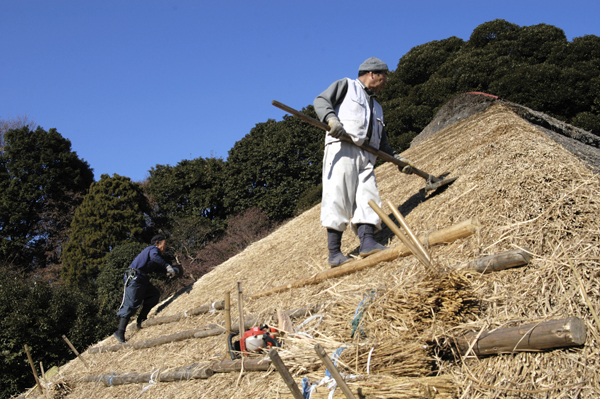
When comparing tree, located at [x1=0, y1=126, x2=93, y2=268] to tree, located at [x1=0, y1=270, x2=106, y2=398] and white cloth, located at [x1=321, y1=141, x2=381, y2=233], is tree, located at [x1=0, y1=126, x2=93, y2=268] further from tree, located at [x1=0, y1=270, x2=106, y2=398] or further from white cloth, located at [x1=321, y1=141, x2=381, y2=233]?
white cloth, located at [x1=321, y1=141, x2=381, y2=233]

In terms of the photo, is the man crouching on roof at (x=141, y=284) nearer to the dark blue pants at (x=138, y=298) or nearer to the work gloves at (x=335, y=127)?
the dark blue pants at (x=138, y=298)

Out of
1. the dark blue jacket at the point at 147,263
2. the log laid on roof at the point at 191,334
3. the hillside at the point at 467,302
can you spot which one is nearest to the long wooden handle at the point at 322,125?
the hillside at the point at 467,302

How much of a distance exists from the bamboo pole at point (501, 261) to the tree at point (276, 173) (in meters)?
13.1

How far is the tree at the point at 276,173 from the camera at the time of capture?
15531mm

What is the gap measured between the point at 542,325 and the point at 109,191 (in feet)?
44.2

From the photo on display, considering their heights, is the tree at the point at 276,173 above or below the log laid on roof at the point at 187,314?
above

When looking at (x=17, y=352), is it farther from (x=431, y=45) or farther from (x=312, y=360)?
(x=431, y=45)

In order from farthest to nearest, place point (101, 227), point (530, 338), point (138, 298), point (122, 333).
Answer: point (101, 227) < point (138, 298) < point (122, 333) < point (530, 338)

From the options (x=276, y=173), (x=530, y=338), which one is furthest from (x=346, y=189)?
(x=276, y=173)

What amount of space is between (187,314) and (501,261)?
382 cm

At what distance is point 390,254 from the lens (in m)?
3.06

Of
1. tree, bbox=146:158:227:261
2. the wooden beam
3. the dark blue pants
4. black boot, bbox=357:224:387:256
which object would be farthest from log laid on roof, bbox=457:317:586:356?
tree, bbox=146:158:227:261

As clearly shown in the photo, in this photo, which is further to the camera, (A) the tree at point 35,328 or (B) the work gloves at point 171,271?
(A) the tree at point 35,328

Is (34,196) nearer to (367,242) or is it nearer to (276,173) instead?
(276,173)
